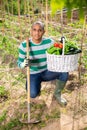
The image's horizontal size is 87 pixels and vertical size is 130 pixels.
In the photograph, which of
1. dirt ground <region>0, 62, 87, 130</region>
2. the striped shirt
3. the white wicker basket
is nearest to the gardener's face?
the striped shirt

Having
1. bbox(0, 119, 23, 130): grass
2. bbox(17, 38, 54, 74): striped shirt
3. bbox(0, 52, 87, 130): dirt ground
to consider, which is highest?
bbox(17, 38, 54, 74): striped shirt

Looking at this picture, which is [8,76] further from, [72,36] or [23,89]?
[72,36]

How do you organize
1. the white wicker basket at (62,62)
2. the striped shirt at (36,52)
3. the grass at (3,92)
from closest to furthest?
the white wicker basket at (62,62), the striped shirt at (36,52), the grass at (3,92)

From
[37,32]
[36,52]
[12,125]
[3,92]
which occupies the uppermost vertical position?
[37,32]

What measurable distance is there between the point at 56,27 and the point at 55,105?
317 cm

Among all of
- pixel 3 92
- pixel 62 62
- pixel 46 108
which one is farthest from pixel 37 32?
pixel 3 92

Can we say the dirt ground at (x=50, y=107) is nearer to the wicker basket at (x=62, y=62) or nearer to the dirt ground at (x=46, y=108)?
the dirt ground at (x=46, y=108)

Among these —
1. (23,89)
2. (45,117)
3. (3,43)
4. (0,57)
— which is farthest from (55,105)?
(3,43)

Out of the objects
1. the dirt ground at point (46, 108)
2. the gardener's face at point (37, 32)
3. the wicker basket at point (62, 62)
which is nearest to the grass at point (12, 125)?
the dirt ground at point (46, 108)

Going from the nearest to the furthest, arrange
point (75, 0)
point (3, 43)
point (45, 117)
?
point (75, 0), point (45, 117), point (3, 43)

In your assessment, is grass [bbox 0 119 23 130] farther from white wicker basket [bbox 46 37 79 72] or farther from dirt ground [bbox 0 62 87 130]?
white wicker basket [bbox 46 37 79 72]

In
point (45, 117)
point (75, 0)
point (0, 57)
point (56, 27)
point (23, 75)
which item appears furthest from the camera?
point (56, 27)

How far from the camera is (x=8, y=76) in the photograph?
5148 millimetres

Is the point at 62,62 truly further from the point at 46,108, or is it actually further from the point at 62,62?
the point at 46,108
